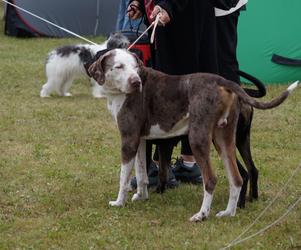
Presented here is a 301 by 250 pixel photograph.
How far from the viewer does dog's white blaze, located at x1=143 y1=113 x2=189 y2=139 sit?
17.0 feet

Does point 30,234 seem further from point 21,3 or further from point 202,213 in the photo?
point 21,3

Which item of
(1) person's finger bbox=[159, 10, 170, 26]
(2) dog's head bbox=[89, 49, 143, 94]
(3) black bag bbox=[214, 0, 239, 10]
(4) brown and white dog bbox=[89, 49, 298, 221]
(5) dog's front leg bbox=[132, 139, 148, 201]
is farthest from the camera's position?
(3) black bag bbox=[214, 0, 239, 10]

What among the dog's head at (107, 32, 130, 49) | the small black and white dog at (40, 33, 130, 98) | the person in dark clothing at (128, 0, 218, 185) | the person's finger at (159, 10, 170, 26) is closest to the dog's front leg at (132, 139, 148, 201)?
the person in dark clothing at (128, 0, 218, 185)

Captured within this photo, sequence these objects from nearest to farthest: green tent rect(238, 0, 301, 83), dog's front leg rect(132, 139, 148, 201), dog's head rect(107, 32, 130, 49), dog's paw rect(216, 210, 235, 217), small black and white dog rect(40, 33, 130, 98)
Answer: dog's paw rect(216, 210, 235, 217)
dog's front leg rect(132, 139, 148, 201)
dog's head rect(107, 32, 130, 49)
small black and white dog rect(40, 33, 130, 98)
green tent rect(238, 0, 301, 83)

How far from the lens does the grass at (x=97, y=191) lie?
4770 mm

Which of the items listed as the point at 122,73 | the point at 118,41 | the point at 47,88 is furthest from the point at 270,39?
the point at 122,73

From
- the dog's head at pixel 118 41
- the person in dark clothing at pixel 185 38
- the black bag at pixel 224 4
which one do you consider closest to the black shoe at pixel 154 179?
the person in dark clothing at pixel 185 38

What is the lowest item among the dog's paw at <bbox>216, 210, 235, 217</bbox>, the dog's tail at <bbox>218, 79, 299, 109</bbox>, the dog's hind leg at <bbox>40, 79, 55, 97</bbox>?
the dog's hind leg at <bbox>40, 79, 55, 97</bbox>

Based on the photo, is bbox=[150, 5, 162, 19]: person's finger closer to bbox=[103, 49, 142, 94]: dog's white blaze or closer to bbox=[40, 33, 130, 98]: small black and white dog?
bbox=[103, 49, 142, 94]: dog's white blaze

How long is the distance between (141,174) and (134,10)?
1.34 meters

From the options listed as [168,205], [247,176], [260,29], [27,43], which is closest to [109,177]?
[168,205]

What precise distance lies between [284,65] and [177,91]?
6.30 meters

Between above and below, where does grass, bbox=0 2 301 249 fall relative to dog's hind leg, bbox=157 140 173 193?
below

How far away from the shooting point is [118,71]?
5.16 m
